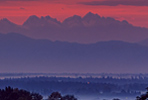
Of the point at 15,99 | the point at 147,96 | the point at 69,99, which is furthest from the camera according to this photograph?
the point at 69,99

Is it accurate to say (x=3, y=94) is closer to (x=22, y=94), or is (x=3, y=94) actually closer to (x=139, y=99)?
(x=22, y=94)

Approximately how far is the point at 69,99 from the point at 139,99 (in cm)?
4933

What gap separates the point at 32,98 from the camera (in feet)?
409

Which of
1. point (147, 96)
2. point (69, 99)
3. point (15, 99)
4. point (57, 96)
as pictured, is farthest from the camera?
point (69, 99)

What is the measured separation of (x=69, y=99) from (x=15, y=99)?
22575 millimetres

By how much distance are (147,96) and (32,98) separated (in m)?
42.5

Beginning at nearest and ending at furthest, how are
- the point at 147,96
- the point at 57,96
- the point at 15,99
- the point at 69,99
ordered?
the point at 147,96
the point at 15,99
the point at 57,96
the point at 69,99

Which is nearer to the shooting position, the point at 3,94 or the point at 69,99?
the point at 3,94

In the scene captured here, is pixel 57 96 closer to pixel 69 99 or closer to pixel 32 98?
pixel 32 98

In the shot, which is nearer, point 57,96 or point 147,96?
point 147,96

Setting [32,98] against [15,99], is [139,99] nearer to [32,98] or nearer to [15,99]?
[15,99]

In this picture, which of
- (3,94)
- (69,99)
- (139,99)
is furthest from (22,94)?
(139,99)

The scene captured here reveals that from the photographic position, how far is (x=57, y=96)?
124562mm

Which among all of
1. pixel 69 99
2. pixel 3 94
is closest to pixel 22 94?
pixel 3 94
